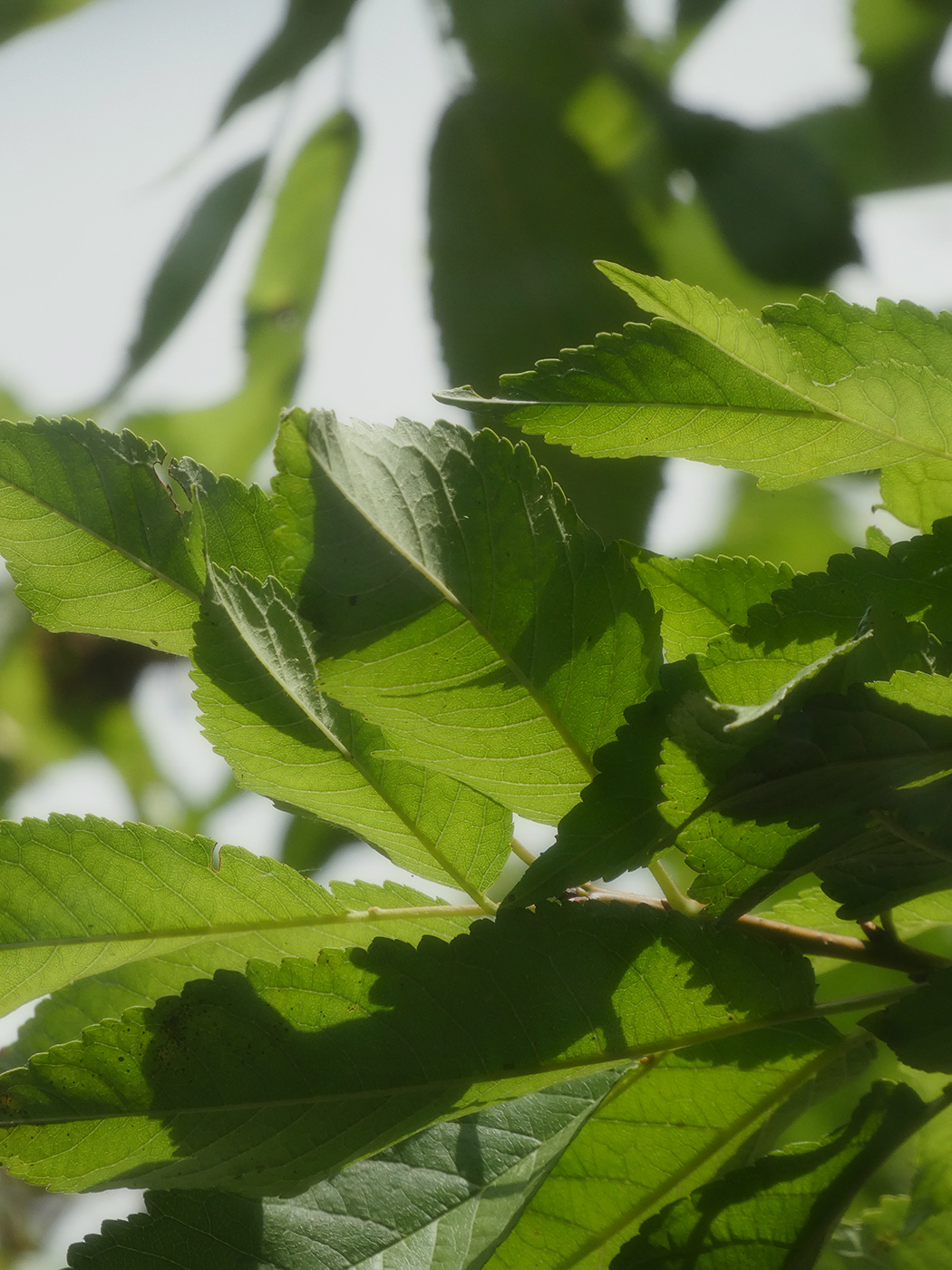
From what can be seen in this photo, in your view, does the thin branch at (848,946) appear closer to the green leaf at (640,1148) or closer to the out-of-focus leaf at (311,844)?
the green leaf at (640,1148)

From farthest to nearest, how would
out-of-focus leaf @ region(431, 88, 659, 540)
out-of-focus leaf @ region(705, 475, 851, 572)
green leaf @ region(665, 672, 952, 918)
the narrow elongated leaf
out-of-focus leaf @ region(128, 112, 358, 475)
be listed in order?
out-of-focus leaf @ region(128, 112, 358, 475) → out-of-focus leaf @ region(705, 475, 851, 572) → out-of-focus leaf @ region(431, 88, 659, 540) → the narrow elongated leaf → green leaf @ region(665, 672, 952, 918)

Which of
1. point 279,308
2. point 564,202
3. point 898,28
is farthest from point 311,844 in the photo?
point 898,28

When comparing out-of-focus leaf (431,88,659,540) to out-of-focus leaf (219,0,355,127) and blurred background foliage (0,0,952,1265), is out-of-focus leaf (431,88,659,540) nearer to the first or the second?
blurred background foliage (0,0,952,1265)

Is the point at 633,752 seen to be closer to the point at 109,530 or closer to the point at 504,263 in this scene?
the point at 109,530

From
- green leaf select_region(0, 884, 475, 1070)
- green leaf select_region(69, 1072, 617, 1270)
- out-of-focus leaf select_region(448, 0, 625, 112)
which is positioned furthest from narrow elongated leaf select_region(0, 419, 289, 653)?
out-of-focus leaf select_region(448, 0, 625, 112)

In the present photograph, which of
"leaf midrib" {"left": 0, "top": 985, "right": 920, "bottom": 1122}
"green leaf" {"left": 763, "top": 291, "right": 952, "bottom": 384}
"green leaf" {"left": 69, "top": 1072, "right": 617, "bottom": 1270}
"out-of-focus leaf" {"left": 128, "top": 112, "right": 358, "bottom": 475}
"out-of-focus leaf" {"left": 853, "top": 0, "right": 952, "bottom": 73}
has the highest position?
"out-of-focus leaf" {"left": 853, "top": 0, "right": 952, "bottom": 73}

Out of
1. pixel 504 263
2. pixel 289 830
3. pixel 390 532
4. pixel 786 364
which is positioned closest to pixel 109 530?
pixel 390 532

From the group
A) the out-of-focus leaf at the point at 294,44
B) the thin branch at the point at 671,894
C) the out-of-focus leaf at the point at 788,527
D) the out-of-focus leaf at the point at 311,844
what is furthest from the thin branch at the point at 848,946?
the out-of-focus leaf at the point at 294,44
